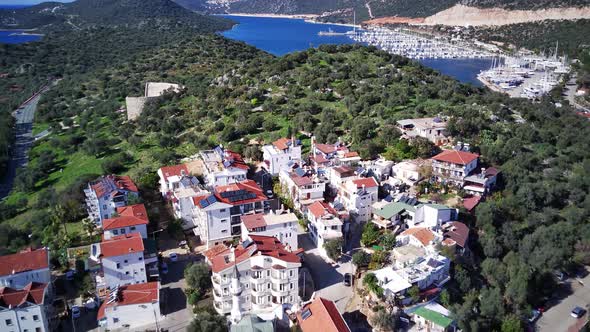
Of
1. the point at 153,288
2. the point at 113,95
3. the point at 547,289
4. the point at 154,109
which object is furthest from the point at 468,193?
the point at 113,95

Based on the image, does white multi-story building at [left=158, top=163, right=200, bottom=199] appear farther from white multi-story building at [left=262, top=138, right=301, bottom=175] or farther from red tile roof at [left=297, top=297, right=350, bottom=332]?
red tile roof at [left=297, top=297, right=350, bottom=332]

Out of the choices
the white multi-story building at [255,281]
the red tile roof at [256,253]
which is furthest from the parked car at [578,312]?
the red tile roof at [256,253]

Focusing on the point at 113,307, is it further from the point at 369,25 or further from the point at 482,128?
the point at 369,25

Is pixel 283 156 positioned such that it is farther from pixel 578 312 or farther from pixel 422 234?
pixel 578 312

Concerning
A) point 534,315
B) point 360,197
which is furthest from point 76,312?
point 534,315

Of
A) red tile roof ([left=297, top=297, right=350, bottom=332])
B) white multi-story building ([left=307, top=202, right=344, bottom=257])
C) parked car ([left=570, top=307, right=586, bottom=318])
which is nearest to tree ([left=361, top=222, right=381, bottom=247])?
white multi-story building ([left=307, top=202, right=344, bottom=257])

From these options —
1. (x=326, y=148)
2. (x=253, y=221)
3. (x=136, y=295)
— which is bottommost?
(x=136, y=295)
